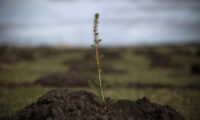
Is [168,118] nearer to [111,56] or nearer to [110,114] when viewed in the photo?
[110,114]

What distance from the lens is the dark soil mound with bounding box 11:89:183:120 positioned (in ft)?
11.6

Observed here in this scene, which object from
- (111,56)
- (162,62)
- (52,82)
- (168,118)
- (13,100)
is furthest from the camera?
(111,56)

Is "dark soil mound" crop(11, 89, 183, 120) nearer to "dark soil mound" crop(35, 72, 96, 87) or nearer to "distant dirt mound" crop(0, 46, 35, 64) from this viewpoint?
"dark soil mound" crop(35, 72, 96, 87)

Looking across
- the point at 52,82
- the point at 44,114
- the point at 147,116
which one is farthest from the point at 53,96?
the point at 52,82

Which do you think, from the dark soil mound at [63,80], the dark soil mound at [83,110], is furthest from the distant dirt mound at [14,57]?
the dark soil mound at [83,110]

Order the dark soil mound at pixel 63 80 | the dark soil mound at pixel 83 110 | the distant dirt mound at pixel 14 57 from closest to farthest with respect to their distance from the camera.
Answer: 1. the dark soil mound at pixel 83 110
2. the dark soil mound at pixel 63 80
3. the distant dirt mound at pixel 14 57

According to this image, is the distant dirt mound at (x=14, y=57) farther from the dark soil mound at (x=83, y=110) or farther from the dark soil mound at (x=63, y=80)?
the dark soil mound at (x=83, y=110)

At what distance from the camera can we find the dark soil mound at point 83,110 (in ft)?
11.6

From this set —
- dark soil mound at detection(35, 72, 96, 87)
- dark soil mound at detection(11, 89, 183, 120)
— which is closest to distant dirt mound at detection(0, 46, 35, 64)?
dark soil mound at detection(35, 72, 96, 87)

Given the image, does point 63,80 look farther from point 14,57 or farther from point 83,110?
point 14,57

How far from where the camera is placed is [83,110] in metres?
3.69

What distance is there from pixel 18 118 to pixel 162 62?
74.2ft

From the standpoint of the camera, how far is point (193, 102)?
24.6 ft

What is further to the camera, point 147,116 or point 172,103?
point 172,103
